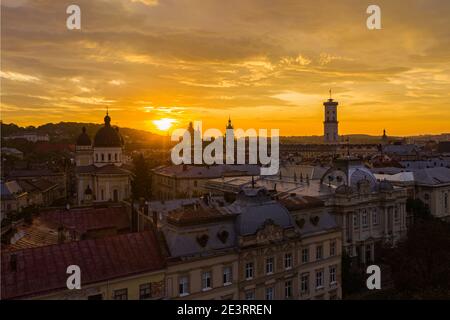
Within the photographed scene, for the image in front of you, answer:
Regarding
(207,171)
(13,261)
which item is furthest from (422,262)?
(207,171)

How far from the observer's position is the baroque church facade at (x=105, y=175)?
66.1 m

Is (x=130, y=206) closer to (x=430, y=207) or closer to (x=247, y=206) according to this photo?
(x=247, y=206)

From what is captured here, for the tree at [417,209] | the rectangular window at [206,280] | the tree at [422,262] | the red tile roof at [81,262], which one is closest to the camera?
the red tile roof at [81,262]

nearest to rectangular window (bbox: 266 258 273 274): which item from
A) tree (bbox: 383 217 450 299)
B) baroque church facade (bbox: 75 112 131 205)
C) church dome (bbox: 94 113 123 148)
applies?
tree (bbox: 383 217 450 299)

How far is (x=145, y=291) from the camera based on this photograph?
26.6 metres

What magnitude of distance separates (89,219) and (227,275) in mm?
17456

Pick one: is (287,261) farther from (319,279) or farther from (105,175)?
(105,175)

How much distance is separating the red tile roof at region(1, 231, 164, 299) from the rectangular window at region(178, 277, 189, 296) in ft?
5.94

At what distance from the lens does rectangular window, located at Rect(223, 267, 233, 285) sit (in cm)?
2952

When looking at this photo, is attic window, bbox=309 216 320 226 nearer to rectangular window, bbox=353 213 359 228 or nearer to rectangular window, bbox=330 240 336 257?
rectangular window, bbox=330 240 336 257

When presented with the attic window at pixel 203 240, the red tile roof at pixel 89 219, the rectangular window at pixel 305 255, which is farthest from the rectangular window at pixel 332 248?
the red tile roof at pixel 89 219

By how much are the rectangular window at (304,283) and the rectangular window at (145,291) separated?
12418mm

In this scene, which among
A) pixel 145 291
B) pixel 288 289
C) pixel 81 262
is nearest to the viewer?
pixel 81 262

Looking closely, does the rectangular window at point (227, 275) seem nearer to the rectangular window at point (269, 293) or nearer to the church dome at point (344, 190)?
the rectangular window at point (269, 293)
